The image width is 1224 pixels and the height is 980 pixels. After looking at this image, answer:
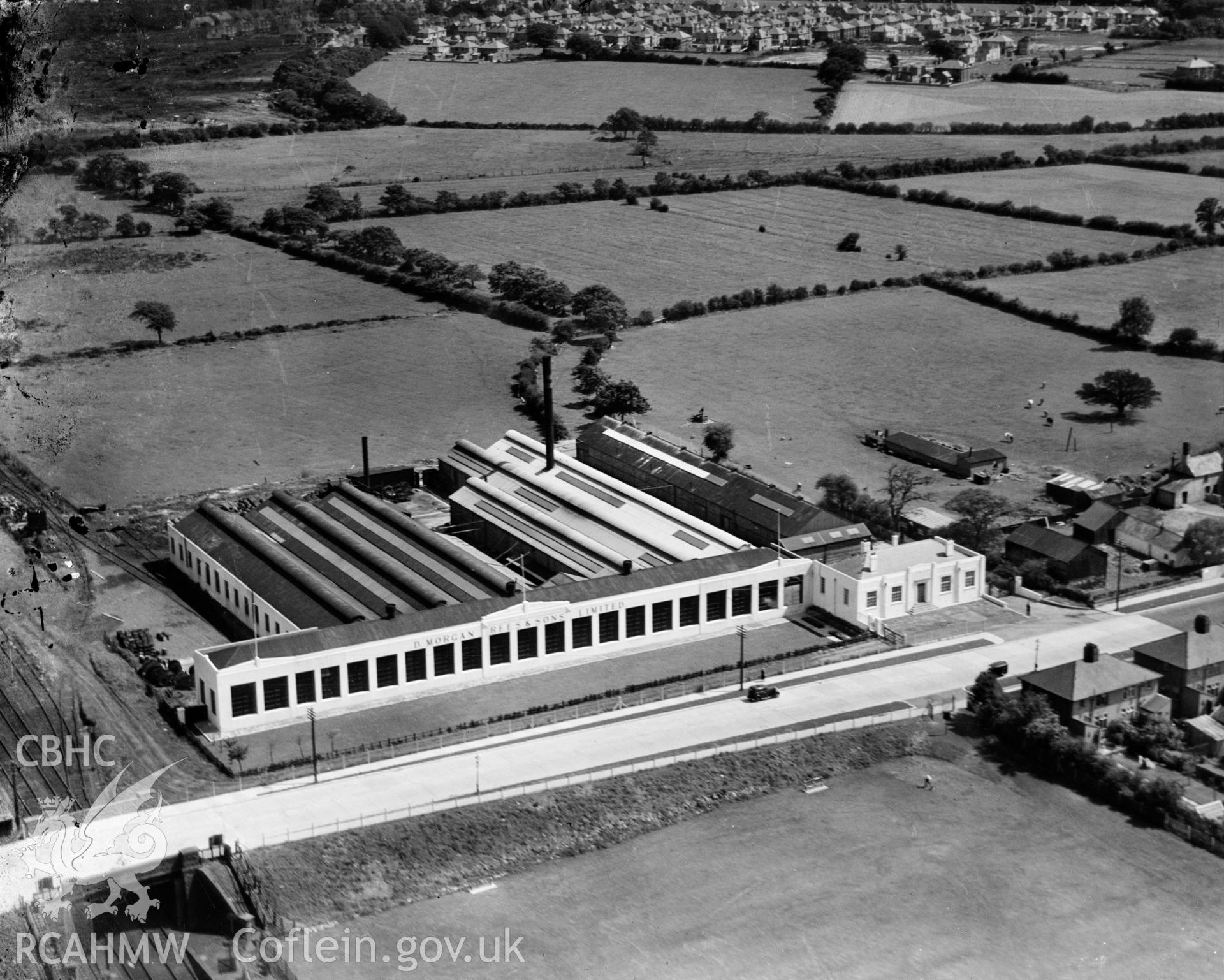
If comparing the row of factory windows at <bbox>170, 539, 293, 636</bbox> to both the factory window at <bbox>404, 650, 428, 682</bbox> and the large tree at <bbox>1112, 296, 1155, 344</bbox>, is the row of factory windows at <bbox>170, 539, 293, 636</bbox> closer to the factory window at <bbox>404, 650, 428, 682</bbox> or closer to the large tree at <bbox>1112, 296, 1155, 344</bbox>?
the factory window at <bbox>404, 650, 428, 682</bbox>

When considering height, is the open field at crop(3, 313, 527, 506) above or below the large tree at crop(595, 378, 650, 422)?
below

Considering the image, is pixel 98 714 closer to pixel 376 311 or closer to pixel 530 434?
pixel 530 434

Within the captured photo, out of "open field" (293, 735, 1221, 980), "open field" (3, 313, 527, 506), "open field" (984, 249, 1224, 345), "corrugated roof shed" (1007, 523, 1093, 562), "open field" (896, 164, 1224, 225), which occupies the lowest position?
"open field" (293, 735, 1221, 980)

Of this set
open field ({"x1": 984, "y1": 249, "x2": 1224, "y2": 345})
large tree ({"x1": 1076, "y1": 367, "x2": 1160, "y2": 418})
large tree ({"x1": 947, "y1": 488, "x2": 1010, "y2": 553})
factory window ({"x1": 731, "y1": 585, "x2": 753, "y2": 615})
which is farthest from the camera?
open field ({"x1": 984, "y1": 249, "x2": 1224, "y2": 345})

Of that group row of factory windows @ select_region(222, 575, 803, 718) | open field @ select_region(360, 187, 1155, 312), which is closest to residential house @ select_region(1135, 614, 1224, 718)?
row of factory windows @ select_region(222, 575, 803, 718)

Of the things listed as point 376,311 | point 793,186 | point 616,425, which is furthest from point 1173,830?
point 793,186

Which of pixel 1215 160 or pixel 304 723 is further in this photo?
pixel 1215 160

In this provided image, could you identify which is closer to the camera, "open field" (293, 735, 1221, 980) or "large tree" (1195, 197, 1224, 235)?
"open field" (293, 735, 1221, 980)
